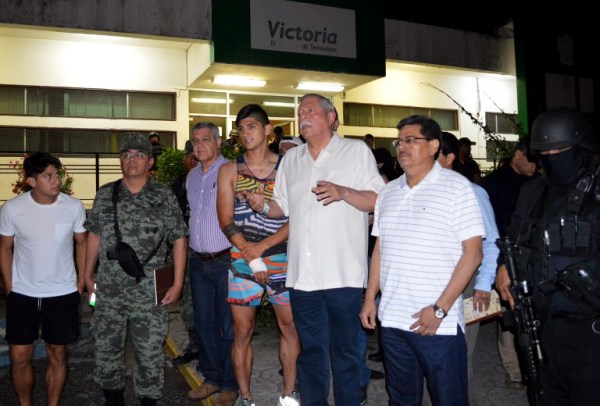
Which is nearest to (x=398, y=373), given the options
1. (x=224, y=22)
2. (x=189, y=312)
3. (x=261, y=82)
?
(x=189, y=312)

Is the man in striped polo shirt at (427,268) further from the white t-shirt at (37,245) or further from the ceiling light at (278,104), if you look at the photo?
the ceiling light at (278,104)

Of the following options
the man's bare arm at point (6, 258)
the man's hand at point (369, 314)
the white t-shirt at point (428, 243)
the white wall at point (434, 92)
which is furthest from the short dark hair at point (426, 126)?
the white wall at point (434, 92)

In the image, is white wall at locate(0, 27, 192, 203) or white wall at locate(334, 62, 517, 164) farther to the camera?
white wall at locate(334, 62, 517, 164)

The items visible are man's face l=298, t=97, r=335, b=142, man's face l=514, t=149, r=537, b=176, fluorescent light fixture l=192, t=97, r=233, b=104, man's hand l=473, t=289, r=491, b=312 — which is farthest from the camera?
fluorescent light fixture l=192, t=97, r=233, b=104

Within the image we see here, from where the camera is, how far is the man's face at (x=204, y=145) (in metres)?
4.76

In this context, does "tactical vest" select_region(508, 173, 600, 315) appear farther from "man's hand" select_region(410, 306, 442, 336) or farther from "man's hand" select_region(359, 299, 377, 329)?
"man's hand" select_region(359, 299, 377, 329)

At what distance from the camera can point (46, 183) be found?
416 centimetres

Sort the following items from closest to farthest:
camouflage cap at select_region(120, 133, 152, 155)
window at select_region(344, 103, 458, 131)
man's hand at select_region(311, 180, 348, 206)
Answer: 1. man's hand at select_region(311, 180, 348, 206)
2. camouflage cap at select_region(120, 133, 152, 155)
3. window at select_region(344, 103, 458, 131)

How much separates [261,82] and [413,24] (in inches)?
197

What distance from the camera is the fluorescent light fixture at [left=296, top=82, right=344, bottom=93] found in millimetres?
15729

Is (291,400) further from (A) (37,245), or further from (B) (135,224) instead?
(A) (37,245)

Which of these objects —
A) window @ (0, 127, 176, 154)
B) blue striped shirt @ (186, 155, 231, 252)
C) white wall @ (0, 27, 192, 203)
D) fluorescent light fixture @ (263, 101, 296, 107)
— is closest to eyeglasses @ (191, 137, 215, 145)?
blue striped shirt @ (186, 155, 231, 252)

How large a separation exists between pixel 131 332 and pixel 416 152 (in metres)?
2.53

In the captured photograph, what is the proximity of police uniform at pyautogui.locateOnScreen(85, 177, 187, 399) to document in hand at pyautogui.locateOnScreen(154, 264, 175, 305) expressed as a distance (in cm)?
6
